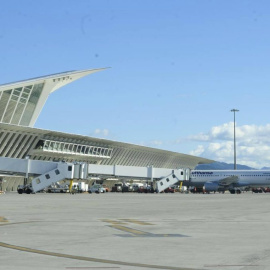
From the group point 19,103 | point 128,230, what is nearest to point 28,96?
point 19,103

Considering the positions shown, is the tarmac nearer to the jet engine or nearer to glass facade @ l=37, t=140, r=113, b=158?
glass facade @ l=37, t=140, r=113, b=158

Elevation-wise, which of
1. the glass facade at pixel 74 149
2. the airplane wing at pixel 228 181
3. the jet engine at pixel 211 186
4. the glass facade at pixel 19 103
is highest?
the glass facade at pixel 19 103

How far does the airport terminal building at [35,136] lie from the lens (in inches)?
4240

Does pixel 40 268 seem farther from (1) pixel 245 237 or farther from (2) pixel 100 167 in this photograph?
(2) pixel 100 167

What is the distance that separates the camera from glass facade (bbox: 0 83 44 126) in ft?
356

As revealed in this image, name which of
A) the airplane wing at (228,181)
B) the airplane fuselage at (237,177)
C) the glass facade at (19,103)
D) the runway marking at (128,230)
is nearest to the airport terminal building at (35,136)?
the glass facade at (19,103)

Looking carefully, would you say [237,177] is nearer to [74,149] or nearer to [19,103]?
[74,149]

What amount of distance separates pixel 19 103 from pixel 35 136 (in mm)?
7404

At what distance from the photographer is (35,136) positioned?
4493 inches

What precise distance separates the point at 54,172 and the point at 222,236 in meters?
70.7

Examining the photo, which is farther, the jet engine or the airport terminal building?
the jet engine

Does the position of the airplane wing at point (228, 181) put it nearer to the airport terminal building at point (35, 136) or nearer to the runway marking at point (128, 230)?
the airport terminal building at point (35, 136)

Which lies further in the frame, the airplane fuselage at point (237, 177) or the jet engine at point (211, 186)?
the airplane fuselage at point (237, 177)

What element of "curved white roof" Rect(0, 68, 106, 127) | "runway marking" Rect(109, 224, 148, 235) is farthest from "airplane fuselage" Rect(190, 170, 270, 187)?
"runway marking" Rect(109, 224, 148, 235)
